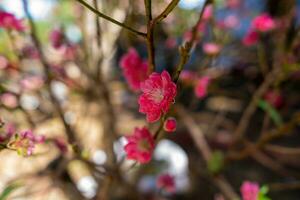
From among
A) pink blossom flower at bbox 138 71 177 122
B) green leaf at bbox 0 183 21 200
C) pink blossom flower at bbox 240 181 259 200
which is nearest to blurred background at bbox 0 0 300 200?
green leaf at bbox 0 183 21 200

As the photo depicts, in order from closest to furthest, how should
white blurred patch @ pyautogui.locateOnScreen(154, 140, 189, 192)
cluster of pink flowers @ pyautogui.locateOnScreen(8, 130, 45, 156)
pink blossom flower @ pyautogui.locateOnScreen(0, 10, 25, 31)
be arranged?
1. cluster of pink flowers @ pyautogui.locateOnScreen(8, 130, 45, 156)
2. pink blossom flower @ pyautogui.locateOnScreen(0, 10, 25, 31)
3. white blurred patch @ pyautogui.locateOnScreen(154, 140, 189, 192)

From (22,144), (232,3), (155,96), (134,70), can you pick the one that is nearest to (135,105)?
(232,3)

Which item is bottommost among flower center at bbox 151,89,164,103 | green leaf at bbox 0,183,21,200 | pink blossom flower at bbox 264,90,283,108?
pink blossom flower at bbox 264,90,283,108

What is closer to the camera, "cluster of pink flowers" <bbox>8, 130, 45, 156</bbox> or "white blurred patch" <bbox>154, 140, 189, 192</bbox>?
"cluster of pink flowers" <bbox>8, 130, 45, 156</bbox>

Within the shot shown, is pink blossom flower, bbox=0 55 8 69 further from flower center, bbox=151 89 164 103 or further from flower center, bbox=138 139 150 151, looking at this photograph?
flower center, bbox=151 89 164 103

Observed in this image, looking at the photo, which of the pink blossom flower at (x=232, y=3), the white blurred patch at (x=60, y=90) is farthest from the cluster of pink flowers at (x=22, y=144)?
the pink blossom flower at (x=232, y=3)

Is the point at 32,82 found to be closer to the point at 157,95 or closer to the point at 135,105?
the point at 135,105
